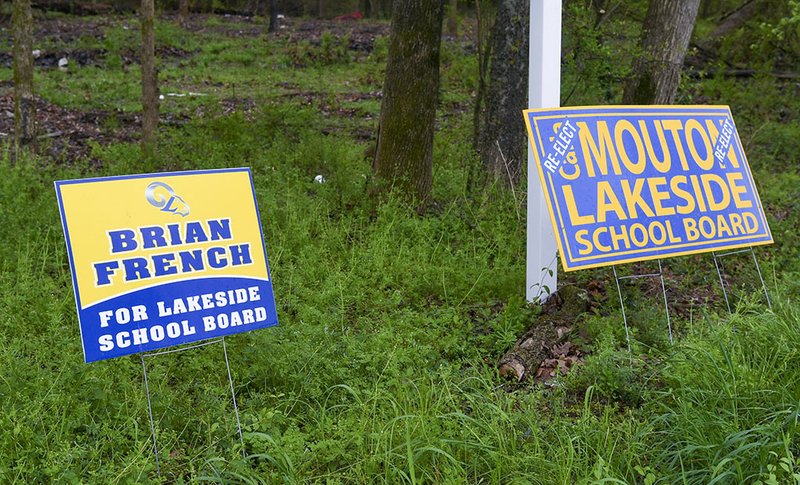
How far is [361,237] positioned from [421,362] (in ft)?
7.16

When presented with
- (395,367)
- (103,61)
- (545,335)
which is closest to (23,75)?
(395,367)

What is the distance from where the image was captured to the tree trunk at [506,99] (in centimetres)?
765

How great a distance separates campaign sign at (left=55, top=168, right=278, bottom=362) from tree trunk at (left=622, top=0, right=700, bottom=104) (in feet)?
15.4

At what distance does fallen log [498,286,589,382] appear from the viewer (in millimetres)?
4570

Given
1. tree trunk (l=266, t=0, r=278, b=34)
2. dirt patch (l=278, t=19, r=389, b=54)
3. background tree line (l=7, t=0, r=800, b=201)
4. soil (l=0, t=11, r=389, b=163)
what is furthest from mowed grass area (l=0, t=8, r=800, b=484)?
tree trunk (l=266, t=0, r=278, b=34)

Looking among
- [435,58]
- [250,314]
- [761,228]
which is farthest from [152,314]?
[435,58]

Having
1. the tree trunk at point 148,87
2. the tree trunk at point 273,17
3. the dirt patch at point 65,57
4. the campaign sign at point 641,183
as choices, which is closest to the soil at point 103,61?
the dirt patch at point 65,57

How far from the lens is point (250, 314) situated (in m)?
3.79

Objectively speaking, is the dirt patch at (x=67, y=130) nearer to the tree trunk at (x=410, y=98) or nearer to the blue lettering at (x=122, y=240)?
the tree trunk at (x=410, y=98)

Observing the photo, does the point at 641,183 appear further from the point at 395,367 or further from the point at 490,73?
the point at 490,73

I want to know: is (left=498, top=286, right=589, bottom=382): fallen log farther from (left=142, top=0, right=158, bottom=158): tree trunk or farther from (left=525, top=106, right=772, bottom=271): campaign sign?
(left=142, top=0, right=158, bottom=158): tree trunk

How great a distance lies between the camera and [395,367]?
4062 mm

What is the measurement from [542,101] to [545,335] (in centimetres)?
156

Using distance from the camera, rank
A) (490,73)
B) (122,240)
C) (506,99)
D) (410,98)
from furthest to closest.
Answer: (490,73) → (506,99) → (410,98) → (122,240)
